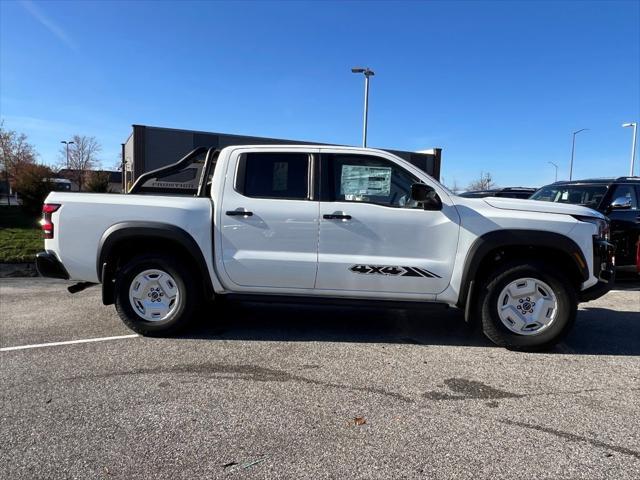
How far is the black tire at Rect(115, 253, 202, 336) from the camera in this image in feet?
15.5

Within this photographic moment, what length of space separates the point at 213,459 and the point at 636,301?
22.4 ft

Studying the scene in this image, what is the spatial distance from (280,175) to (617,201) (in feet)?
19.5

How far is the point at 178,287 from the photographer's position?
15.6 ft

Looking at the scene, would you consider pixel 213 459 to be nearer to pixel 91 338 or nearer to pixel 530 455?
pixel 530 455

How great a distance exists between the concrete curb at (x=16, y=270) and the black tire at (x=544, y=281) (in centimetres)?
808

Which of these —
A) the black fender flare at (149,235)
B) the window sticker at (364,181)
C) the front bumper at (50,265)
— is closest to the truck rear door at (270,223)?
the black fender flare at (149,235)

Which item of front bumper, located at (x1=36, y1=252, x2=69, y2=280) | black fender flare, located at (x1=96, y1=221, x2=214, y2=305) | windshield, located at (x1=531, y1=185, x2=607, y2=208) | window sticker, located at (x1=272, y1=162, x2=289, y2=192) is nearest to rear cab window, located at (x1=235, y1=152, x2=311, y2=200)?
window sticker, located at (x1=272, y1=162, x2=289, y2=192)

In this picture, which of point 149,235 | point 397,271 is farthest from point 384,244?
point 149,235

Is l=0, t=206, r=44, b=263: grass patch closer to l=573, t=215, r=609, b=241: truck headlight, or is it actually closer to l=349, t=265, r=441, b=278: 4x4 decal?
l=349, t=265, r=441, b=278: 4x4 decal

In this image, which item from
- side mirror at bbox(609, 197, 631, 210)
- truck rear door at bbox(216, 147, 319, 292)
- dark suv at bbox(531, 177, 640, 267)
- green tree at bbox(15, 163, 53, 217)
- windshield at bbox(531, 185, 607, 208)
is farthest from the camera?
green tree at bbox(15, 163, 53, 217)

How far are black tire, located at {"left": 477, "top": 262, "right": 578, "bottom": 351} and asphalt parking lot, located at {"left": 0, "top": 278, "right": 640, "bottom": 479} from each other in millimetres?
183

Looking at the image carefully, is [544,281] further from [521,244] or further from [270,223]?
[270,223]

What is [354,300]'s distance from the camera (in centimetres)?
466

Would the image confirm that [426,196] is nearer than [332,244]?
Yes
